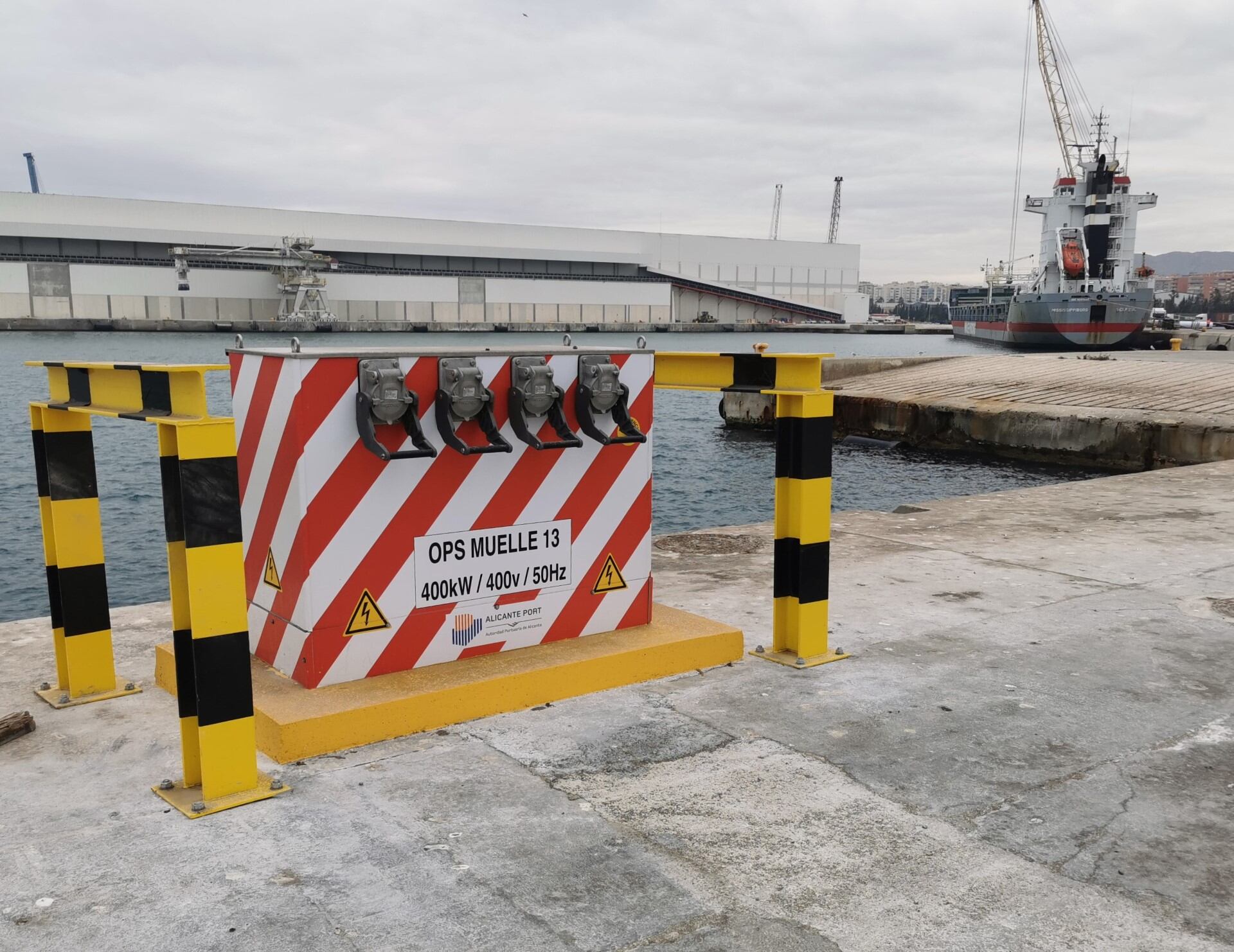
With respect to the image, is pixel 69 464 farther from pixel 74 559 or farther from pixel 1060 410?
pixel 1060 410

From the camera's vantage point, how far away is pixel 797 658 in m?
4.59

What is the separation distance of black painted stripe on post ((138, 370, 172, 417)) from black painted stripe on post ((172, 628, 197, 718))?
706 millimetres

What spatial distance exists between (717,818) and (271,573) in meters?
1.99

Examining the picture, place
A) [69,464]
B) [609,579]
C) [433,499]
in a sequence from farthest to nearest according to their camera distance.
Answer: [609,579] → [69,464] → [433,499]

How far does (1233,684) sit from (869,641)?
59.5 inches

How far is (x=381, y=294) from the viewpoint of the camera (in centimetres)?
8881

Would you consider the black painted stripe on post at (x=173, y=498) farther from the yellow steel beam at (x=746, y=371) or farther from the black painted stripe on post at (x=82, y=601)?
the yellow steel beam at (x=746, y=371)

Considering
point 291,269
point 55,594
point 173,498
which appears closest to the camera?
point 173,498

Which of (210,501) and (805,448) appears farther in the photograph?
(805,448)

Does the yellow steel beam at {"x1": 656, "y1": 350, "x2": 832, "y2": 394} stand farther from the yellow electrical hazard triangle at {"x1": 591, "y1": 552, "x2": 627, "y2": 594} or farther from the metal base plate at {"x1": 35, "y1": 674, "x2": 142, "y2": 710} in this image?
the metal base plate at {"x1": 35, "y1": 674, "x2": 142, "y2": 710}

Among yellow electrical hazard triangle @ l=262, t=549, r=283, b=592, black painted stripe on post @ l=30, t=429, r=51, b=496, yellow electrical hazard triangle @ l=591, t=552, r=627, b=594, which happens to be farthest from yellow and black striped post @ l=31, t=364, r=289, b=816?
yellow electrical hazard triangle @ l=591, t=552, r=627, b=594

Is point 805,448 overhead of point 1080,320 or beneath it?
beneath

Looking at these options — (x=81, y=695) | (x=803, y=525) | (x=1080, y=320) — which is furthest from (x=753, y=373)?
(x=1080, y=320)

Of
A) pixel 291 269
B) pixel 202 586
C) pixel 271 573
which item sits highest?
pixel 291 269
